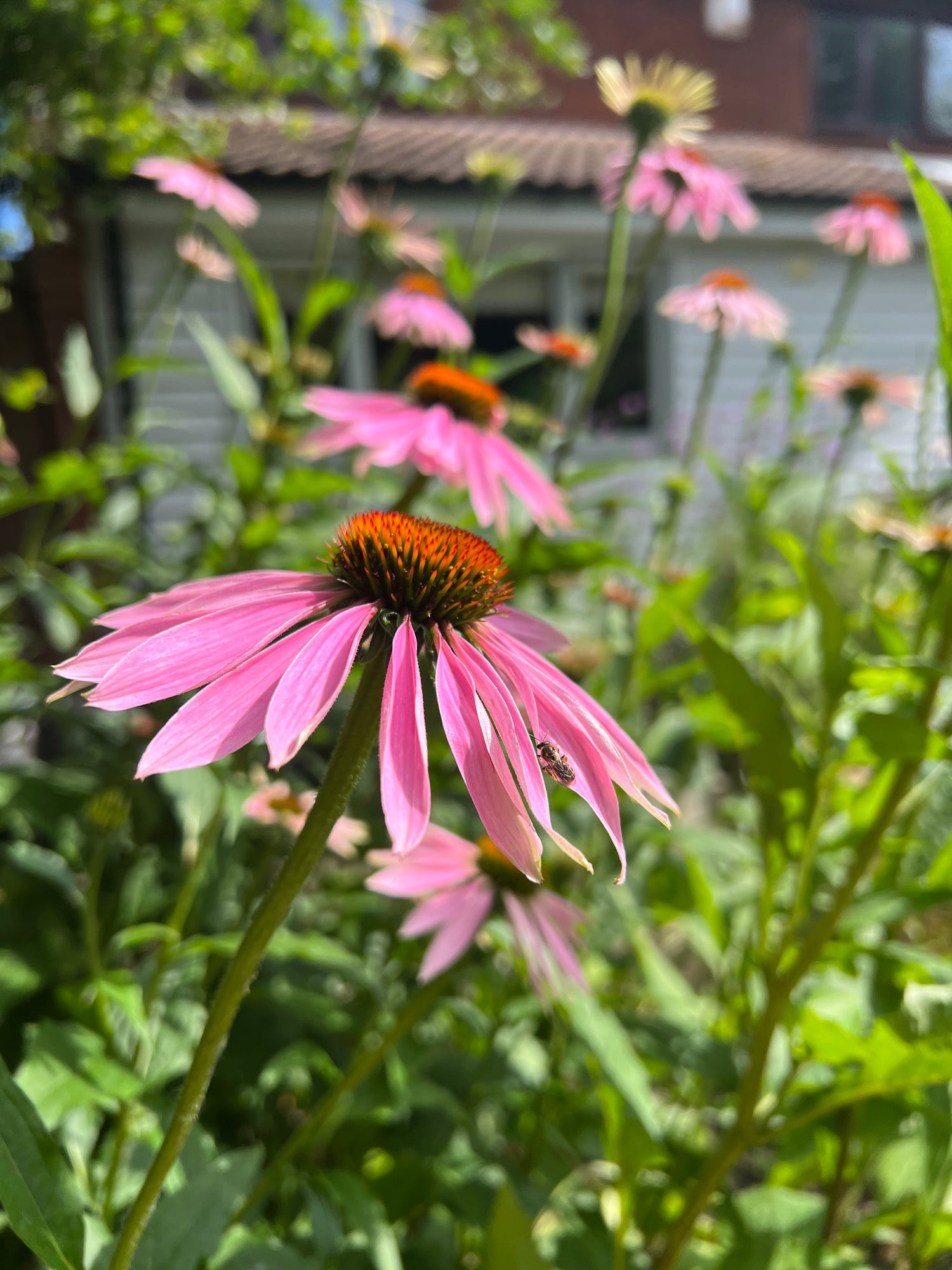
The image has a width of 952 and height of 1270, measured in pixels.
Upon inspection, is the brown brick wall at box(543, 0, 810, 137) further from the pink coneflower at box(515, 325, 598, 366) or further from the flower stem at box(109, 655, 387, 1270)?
the flower stem at box(109, 655, 387, 1270)

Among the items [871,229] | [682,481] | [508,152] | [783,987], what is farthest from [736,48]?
[783,987]

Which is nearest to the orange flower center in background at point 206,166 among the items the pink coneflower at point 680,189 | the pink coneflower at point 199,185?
the pink coneflower at point 199,185

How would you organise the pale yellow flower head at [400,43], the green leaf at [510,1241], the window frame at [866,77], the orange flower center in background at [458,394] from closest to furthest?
1. the green leaf at [510,1241]
2. the orange flower center in background at [458,394]
3. the pale yellow flower head at [400,43]
4. the window frame at [866,77]

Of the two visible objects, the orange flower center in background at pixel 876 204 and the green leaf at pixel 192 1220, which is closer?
the green leaf at pixel 192 1220

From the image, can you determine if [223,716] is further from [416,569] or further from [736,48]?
[736,48]

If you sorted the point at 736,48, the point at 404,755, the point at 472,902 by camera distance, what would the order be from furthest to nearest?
the point at 736,48, the point at 472,902, the point at 404,755

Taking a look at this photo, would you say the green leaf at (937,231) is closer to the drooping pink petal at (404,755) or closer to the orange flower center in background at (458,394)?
the drooping pink petal at (404,755)
